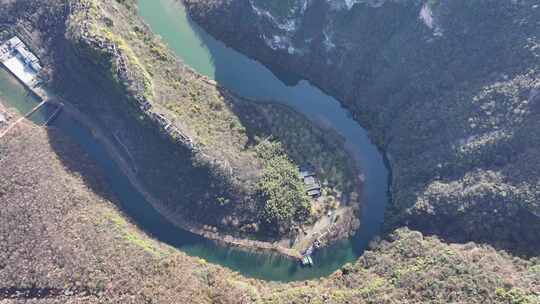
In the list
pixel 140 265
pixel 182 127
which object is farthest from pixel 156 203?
pixel 182 127

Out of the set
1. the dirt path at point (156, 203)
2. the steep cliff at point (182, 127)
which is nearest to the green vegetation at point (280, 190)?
the steep cliff at point (182, 127)

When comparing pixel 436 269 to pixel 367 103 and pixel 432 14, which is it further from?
pixel 432 14

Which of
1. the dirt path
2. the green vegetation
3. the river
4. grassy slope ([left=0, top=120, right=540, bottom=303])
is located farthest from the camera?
the river

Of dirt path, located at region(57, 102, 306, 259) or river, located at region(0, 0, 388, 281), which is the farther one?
river, located at region(0, 0, 388, 281)

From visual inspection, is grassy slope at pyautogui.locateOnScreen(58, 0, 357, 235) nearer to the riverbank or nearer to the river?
the riverbank

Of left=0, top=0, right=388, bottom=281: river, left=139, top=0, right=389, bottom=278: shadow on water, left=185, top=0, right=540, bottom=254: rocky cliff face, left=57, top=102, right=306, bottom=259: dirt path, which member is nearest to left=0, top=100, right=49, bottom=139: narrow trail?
left=0, top=0, right=388, bottom=281: river

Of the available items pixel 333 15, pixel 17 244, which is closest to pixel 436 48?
pixel 333 15

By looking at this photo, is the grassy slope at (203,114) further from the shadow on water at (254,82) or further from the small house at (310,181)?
the shadow on water at (254,82)
